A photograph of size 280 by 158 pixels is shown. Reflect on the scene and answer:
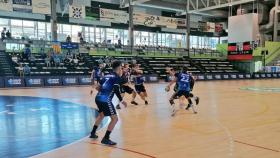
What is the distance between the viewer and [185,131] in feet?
25.6

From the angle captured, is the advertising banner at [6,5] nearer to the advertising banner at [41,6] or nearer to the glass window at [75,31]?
the advertising banner at [41,6]

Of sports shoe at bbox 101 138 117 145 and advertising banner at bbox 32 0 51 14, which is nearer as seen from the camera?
sports shoe at bbox 101 138 117 145

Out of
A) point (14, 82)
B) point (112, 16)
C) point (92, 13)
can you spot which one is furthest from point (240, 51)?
point (14, 82)

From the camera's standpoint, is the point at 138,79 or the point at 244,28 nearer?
the point at 138,79

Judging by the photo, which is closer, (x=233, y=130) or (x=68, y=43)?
(x=233, y=130)

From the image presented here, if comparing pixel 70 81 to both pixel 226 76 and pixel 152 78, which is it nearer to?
pixel 152 78

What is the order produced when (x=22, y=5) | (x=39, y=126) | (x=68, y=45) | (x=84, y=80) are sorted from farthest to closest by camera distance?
(x=68, y=45)
(x=22, y=5)
(x=84, y=80)
(x=39, y=126)

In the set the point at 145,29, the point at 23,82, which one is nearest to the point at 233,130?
the point at 23,82

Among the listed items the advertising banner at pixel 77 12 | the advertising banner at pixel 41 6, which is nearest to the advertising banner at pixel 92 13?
the advertising banner at pixel 77 12

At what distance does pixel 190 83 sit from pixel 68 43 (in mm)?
20890

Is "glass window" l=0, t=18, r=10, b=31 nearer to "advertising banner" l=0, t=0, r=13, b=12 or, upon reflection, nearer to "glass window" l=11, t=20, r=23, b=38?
"glass window" l=11, t=20, r=23, b=38

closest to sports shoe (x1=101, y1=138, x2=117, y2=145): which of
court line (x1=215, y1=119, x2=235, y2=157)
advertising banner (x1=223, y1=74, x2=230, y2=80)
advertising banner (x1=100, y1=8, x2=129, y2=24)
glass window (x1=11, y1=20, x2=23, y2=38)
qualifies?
court line (x1=215, y1=119, x2=235, y2=157)

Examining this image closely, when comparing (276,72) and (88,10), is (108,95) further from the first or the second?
(276,72)

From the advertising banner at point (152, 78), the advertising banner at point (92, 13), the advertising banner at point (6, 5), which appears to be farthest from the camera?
the advertising banner at point (92, 13)
